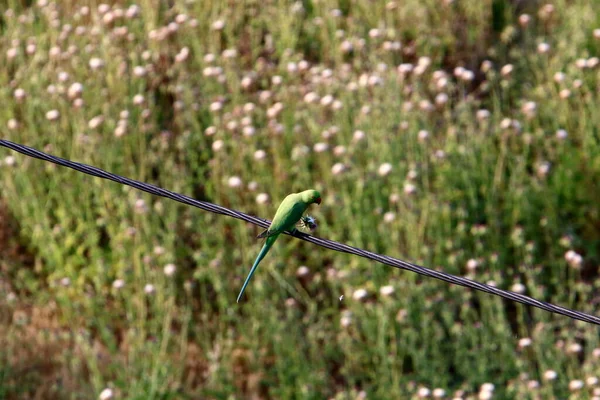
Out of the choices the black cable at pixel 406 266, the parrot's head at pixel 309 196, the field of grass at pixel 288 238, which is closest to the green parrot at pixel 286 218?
the parrot's head at pixel 309 196

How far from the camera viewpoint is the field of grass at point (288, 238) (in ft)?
14.1

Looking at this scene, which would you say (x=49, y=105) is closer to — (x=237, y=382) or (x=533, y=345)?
(x=237, y=382)

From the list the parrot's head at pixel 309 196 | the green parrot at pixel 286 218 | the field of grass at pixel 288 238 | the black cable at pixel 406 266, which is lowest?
the black cable at pixel 406 266

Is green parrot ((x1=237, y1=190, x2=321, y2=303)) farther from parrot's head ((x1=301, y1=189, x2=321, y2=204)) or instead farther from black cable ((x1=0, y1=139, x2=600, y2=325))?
black cable ((x1=0, y1=139, x2=600, y2=325))

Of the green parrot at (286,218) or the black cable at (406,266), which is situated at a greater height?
the green parrot at (286,218)

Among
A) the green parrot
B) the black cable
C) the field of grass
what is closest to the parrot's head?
the green parrot

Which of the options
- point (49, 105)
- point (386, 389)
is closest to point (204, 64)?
point (49, 105)

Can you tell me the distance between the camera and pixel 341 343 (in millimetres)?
4324

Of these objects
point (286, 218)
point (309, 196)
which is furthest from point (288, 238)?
point (286, 218)

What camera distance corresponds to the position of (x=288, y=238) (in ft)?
15.7

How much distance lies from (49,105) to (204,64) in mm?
975

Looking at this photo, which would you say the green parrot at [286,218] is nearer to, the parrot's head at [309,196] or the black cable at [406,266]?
the parrot's head at [309,196]

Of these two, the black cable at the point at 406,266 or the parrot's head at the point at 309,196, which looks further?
the parrot's head at the point at 309,196

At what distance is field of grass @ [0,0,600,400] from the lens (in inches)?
169
